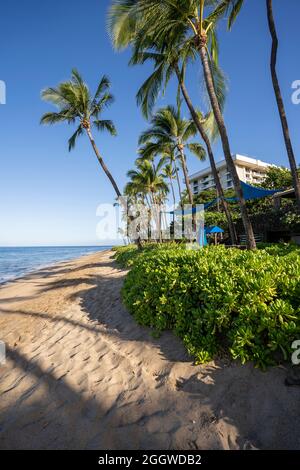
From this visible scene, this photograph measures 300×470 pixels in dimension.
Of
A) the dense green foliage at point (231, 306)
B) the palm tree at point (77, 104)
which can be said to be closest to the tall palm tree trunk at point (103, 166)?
the palm tree at point (77, 104)

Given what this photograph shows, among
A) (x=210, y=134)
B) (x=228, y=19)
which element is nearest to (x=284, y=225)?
(x=210, y=134)

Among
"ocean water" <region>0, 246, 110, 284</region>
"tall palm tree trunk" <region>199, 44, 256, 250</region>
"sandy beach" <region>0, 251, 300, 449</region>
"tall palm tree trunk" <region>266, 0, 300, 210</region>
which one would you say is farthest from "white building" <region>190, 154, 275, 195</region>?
"sandy beach" <region>0, 251, 300, 449</region>

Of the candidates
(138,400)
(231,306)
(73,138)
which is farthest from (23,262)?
(231,306)

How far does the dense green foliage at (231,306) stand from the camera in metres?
2.67

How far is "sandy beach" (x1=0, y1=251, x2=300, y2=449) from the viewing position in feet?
7.32

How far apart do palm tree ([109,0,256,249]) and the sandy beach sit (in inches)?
209

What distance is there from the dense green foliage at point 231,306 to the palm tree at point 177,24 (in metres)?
4.21

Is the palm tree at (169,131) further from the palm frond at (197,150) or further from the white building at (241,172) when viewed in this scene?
the white building at (241,172)

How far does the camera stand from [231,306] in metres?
3.02

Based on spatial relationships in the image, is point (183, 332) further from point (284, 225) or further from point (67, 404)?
point (284, 225)

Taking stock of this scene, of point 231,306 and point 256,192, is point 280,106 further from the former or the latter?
point 231,306

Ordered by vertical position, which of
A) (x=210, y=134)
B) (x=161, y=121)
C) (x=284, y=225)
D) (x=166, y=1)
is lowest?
(x=284, y=225)

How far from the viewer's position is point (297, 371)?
99.4 inches
